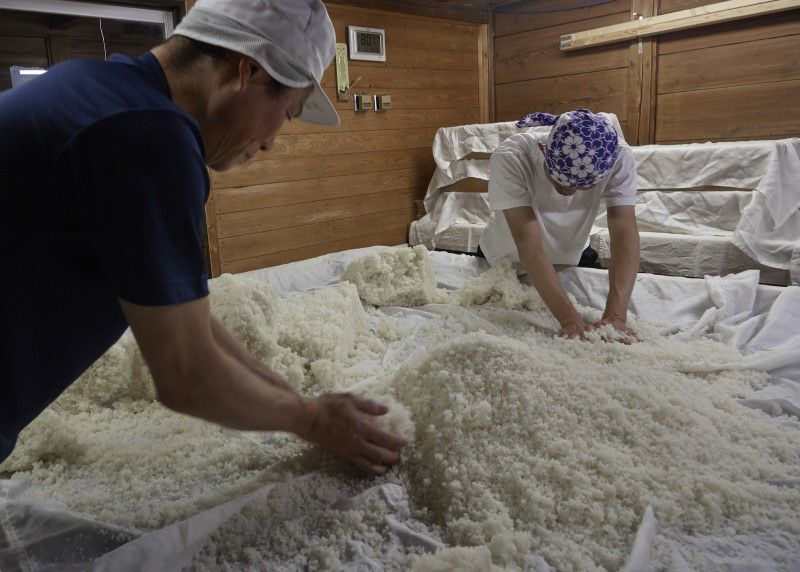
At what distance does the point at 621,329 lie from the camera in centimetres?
198

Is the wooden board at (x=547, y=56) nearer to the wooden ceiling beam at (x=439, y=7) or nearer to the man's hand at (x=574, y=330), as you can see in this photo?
the wooden ceiling beam at (x=439, y=7)

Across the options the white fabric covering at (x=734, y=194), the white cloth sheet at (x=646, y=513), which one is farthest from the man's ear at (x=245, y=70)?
the white fabric covering at (x=734, y=194)

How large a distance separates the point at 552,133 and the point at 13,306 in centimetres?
175

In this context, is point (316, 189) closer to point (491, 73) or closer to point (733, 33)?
point (491, 73)

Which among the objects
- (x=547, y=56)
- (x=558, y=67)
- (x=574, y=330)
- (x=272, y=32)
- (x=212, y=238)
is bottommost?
(x=574, y=330)

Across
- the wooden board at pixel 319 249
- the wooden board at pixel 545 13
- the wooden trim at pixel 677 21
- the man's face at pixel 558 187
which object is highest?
the wooden board at pixel 545 13

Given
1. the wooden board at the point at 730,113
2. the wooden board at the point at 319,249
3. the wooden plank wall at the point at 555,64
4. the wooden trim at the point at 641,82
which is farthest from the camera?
the wooden plank wall at the point at 555,64

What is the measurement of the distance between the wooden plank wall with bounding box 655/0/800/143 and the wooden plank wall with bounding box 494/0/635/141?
0.32 meters

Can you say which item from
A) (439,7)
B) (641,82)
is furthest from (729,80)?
(439,7)

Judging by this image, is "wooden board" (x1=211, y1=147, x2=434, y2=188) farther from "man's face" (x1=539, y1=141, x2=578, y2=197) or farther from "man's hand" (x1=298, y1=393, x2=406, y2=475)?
"man's hand" (x1=298, y1=393, x2=406, y2=475)

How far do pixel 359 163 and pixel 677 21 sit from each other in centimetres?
248

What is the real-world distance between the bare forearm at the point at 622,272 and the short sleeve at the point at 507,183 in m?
0.37

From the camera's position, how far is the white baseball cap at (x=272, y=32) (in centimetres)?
81

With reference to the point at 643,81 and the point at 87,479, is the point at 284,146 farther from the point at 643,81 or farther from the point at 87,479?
the point at 87,479
